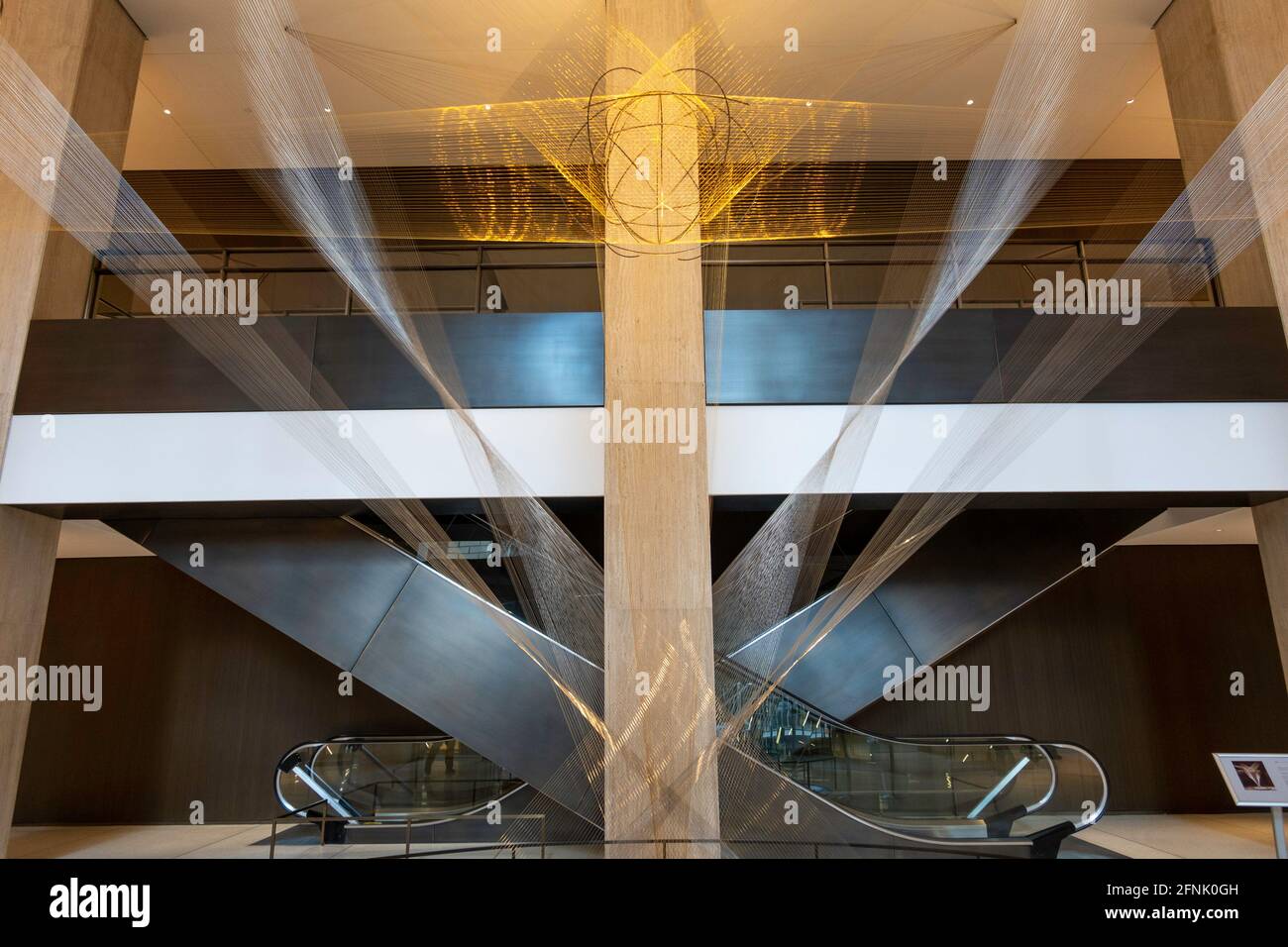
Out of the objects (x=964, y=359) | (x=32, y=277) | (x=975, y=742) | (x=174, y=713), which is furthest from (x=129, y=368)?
(x=975, y=742)

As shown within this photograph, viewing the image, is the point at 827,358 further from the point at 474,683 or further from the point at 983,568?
the point at 474,683

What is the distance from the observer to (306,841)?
236 inches

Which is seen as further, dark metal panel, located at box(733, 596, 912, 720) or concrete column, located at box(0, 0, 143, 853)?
dark metal panel, located at box(733, 596, 912, 720)

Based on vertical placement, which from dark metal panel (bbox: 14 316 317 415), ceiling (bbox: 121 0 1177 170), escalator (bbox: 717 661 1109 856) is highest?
ceiling (bbox: 121 0 1177 170)

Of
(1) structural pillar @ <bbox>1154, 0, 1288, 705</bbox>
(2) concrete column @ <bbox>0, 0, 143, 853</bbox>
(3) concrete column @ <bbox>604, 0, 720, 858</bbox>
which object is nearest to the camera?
(3) concrete column @ <bbox>604, 0, 720, 858</bbox>

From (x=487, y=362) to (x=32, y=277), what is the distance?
3.34m

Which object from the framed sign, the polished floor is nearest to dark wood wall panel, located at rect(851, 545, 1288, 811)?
the polished floor

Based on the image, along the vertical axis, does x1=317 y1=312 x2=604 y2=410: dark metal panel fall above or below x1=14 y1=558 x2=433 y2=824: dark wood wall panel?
above

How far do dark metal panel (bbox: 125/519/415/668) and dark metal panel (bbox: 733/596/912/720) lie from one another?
2.91m

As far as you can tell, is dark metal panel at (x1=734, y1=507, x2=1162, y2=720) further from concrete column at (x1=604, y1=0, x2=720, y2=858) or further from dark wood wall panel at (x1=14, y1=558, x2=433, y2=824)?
dark wood wall panel at (x1=14, y1=558, x2=433, y2=824)

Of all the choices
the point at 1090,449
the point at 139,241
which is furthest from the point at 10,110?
the point at 1090,449

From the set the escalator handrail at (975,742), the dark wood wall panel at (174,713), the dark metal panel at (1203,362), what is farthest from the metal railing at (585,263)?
the dark wood wall panel at (174,713)

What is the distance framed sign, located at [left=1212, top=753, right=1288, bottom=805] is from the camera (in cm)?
479
